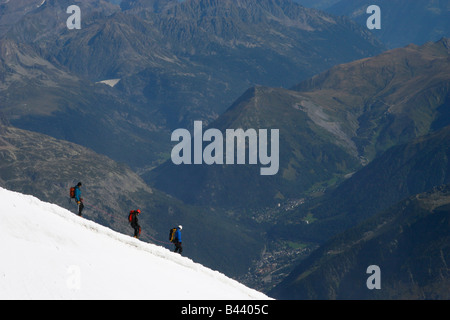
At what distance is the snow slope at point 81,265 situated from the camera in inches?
2552

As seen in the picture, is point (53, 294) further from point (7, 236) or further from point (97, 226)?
point (97, 226)

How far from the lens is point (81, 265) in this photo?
227 feet

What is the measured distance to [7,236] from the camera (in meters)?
73.0

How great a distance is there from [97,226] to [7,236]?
13180mm

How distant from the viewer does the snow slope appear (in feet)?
213
